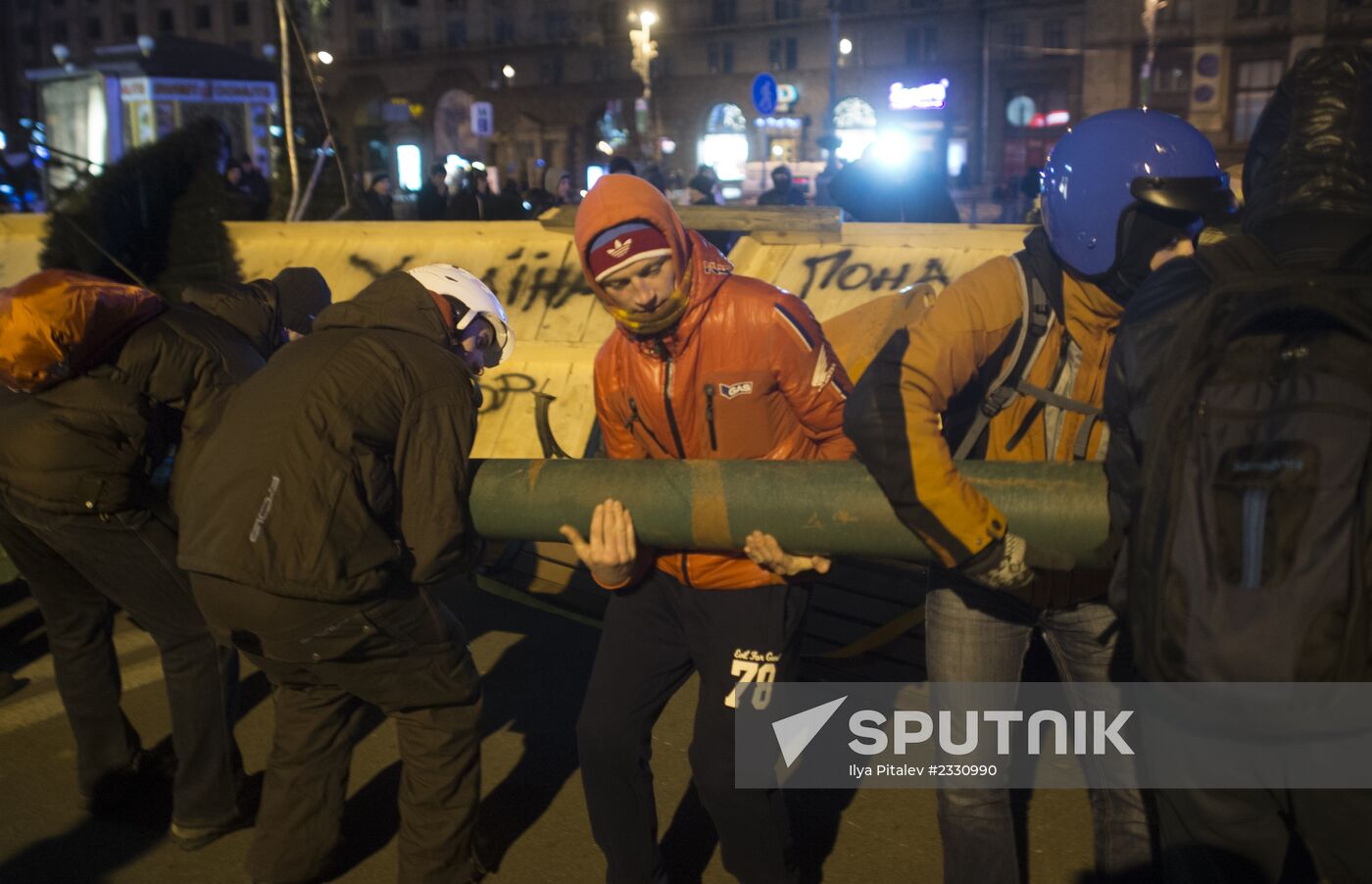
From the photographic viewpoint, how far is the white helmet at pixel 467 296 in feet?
10.3

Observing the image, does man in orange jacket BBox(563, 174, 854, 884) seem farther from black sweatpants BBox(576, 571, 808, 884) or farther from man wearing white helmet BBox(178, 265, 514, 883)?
man wearing white helmet BBox(178, 265, 514, 883)

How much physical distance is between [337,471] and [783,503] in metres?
1.12

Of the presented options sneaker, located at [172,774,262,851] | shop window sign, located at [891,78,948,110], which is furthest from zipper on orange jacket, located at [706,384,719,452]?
shop window sign, located at [891,78,948,110]

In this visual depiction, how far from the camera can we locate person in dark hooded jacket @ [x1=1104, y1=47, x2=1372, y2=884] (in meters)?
1.92

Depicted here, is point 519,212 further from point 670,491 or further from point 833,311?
point 670,491

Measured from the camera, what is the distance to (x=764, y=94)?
A: 854 inches

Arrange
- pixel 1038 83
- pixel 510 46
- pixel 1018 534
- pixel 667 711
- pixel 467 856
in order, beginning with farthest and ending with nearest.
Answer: pixel 510 46 → pixel 1038 83 → pixel 667 711 → pixel 467 856 → pixel 1018 534

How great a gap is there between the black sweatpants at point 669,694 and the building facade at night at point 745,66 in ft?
127

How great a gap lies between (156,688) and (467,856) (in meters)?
2.50

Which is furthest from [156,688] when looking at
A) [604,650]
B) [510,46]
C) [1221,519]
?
[510,46]

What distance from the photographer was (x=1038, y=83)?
54.0 metres

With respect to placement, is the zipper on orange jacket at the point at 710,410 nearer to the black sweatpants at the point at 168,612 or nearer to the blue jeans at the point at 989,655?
the blue jeans at the point at 989,655

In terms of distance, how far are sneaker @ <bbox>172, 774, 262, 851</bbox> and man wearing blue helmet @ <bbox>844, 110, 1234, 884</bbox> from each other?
238cm

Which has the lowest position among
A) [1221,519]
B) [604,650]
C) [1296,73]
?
[604,650]
